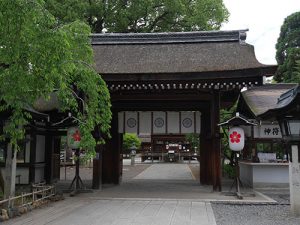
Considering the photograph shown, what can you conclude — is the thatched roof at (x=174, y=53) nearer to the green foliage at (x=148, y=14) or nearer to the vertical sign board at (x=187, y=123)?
the vertical sign board at (x=187, y=123)

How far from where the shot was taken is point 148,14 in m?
27.6

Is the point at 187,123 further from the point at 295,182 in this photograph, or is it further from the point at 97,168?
the point at 295,182

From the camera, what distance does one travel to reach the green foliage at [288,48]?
112 ft

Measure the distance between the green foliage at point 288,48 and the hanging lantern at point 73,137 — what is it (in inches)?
968

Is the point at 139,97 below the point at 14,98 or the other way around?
the other way around

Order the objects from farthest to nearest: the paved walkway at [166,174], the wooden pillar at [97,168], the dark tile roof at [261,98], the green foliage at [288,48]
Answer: the green foliage at [288,48] → the paved walkway at [166,174] → the dark tile roof at [261,98] → the wooden pillar at [97,168]

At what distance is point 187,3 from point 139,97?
48.8ft

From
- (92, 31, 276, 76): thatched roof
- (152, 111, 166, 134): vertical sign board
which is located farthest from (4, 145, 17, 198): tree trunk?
(152, 111, 166, 134): vertical sign board

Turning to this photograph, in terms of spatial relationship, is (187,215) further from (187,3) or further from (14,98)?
(187,3)

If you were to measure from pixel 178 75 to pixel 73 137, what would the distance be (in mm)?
4502

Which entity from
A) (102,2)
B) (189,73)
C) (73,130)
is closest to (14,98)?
(73,130)

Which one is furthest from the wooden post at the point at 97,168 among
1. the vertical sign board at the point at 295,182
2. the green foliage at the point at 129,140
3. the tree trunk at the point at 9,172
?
the green foliage at the point at 129,140

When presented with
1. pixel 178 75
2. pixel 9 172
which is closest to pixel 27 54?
pixel 9 172

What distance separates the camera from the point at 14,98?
688 centimetres
